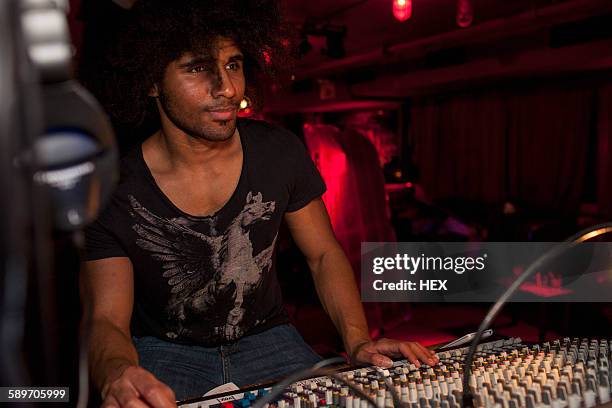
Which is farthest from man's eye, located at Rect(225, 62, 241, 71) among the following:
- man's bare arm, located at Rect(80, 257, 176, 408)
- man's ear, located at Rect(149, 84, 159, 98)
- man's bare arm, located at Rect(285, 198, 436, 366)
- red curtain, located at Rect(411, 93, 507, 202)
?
red curtain, located at Rect(411, 93, 507, 202)

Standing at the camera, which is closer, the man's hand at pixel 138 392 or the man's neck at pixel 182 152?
the man's hand at pixel 138 392

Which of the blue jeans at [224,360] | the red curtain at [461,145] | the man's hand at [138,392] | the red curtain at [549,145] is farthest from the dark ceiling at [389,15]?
the man's hand at [138,392]

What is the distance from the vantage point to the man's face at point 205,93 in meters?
1.92

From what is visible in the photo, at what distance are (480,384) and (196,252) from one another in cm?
105

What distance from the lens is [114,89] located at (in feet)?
7.48

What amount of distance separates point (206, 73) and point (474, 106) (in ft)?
31.0

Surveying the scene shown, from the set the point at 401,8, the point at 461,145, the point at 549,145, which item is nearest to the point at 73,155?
the point at 401,8

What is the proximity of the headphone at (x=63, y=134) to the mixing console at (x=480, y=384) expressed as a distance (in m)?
0.71

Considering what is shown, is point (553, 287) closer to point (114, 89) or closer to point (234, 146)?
point (234, 146)

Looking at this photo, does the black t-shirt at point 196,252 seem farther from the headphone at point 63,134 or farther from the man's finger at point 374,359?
the headphone at point 63,134

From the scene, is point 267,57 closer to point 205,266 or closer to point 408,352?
point 205,266

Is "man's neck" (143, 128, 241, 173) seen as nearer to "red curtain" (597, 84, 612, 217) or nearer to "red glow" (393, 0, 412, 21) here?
"red glow" (393, 0, 412, 21)

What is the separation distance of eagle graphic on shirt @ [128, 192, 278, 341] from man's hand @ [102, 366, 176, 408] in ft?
2.16

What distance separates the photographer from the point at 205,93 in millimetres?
1938
